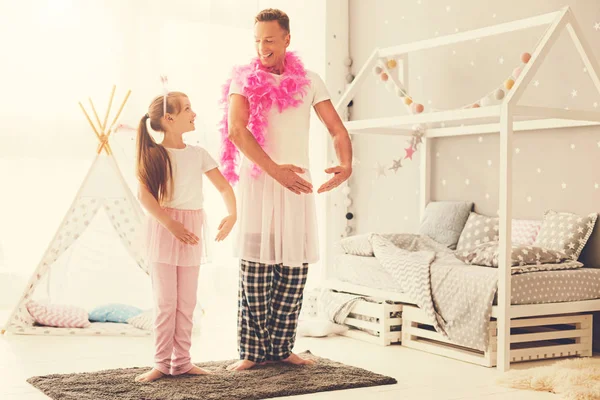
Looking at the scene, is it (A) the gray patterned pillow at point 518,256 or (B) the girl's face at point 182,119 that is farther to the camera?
(A) the gray patterned pillow at point 518,256

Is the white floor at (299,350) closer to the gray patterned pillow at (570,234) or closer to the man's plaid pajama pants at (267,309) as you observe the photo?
the man's plaid pajama pants at (267,309)

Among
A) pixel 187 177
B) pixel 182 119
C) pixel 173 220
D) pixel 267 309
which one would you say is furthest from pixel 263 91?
pixel 267 309

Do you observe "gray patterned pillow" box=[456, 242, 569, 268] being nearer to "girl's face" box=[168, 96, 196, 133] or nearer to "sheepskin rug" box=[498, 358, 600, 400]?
"sheepskin rug" box=[498, 358, 600, 400]

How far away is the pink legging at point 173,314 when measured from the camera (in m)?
2.85

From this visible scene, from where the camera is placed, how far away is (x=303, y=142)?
303cm

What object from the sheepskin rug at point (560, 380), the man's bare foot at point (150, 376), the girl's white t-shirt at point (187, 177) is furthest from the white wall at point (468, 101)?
the man's bare foot at point (150, 376)

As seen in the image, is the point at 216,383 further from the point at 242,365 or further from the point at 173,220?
the point at 173,220

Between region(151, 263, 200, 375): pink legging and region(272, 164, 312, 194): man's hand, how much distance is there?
1.49 ft

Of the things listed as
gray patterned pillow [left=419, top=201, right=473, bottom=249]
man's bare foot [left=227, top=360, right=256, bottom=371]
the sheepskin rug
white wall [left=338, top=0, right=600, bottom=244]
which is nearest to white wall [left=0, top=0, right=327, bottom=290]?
white wall [left=338, top=0, right=600, bottom=244]

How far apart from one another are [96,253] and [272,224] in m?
1.54

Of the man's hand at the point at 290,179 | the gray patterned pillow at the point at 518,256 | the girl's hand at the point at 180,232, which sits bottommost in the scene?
the gray patterned pillow at the point at 518,256

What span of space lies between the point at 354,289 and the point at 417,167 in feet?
3.06

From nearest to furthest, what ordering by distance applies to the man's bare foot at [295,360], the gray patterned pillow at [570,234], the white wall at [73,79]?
the man's bare foot at [295,360]
the gray patterned pillow at [570,234]
the white wall at [73,79]

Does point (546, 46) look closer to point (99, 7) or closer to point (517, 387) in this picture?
point (517, 387)
